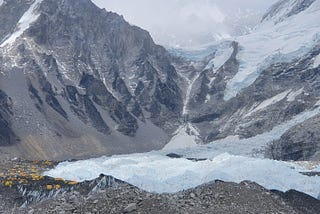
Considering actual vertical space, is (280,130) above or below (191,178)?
above

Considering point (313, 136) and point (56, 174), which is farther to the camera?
point (313, 136)

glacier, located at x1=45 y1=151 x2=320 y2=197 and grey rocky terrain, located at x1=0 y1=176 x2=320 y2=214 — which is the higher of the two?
glacier, located at x1=45 y1=151 x2=320 y2=197

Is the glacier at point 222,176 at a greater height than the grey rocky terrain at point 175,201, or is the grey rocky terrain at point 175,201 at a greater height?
the glacier at point 222,176

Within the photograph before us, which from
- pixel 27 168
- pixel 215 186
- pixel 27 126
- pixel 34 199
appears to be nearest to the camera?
pixel 215 186

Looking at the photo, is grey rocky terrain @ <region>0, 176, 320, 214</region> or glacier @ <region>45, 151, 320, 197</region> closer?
grey rocky terrain @ <region>0, 176, 320, 214</region>

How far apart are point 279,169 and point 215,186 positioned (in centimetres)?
1021

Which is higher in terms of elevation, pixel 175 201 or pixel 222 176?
pixel 222 176

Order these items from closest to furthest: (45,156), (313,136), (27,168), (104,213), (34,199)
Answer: (104,213)
(34,199)
(27,168)
(313,136)
(45,156)

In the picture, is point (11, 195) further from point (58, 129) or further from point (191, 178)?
point (58, 129)

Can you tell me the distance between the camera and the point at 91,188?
40062 mm

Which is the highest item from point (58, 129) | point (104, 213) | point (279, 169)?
point (58, 129)

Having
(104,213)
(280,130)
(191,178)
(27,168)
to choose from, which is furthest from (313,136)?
(104,213)

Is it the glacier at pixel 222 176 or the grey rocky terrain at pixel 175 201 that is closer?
the grey rocky terrain at pixel 175 201

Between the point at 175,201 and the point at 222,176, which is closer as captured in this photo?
the point at 175,201
